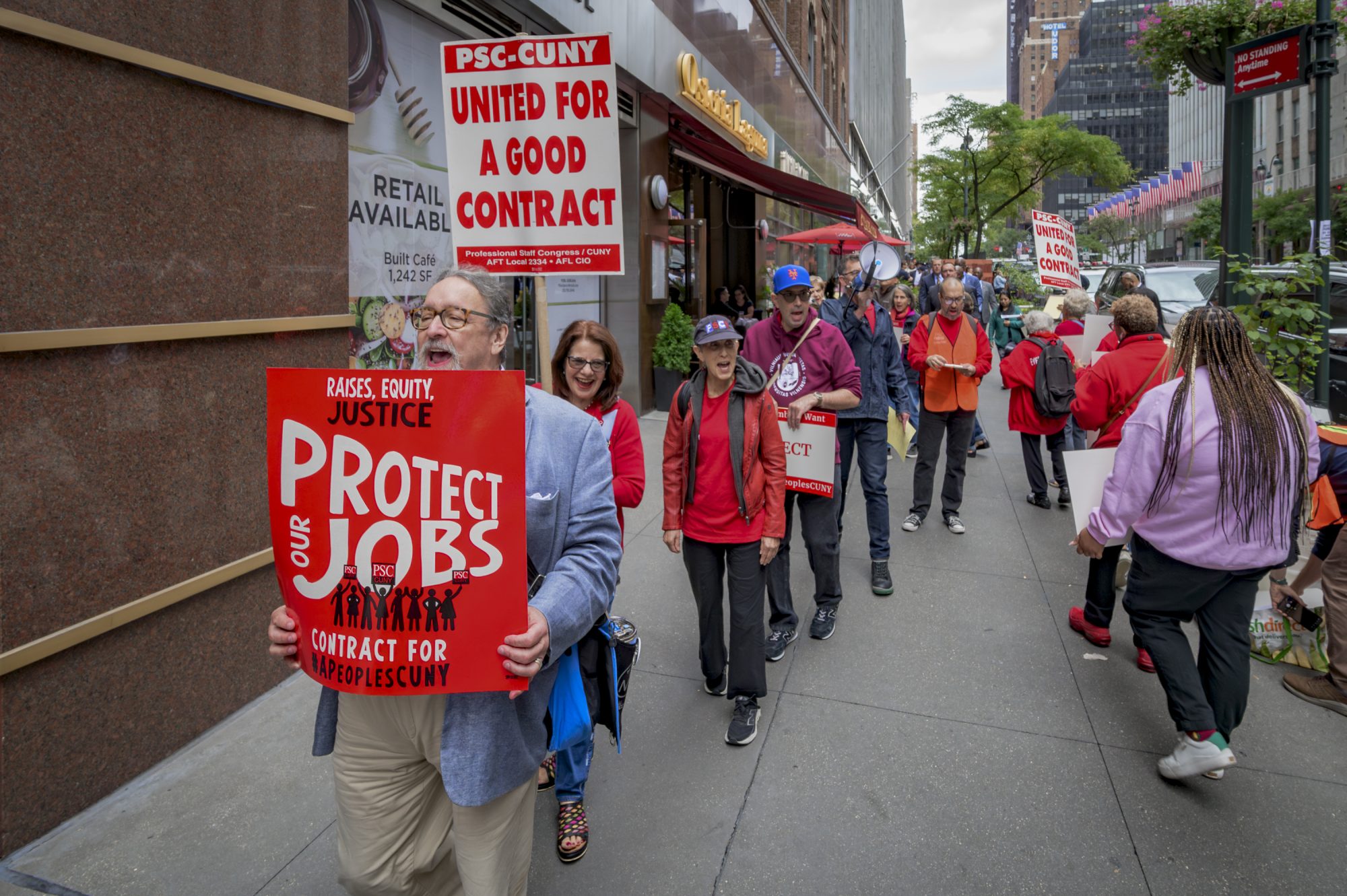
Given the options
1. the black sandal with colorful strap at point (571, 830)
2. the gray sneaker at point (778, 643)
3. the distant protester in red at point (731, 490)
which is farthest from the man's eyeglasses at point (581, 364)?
the gray sneaker at point (778, 643)

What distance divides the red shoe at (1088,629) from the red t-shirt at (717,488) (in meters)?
2.22

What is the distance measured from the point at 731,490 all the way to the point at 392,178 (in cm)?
396

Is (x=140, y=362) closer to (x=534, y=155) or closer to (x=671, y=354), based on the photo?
(x=534, y=155)

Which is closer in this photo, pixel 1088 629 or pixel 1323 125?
pixel 1088 629

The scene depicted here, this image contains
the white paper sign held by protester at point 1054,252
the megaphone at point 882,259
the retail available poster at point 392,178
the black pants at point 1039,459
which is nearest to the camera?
the retail available poster at point 392,178

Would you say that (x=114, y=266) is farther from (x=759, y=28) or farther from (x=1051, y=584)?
(x=759, y=28)

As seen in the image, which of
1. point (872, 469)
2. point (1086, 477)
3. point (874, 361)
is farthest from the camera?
point (874, 361)

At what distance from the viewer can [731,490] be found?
3.95 m

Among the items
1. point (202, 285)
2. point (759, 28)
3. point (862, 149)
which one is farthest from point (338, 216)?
point (862, 149)

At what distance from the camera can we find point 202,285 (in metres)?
3.85

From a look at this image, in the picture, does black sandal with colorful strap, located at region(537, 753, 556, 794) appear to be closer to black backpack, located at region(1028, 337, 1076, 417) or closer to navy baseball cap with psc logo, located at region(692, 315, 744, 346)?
navy baseball cap with psc logo, located at region(692, 315, 744, 346)

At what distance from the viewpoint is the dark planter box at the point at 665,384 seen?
11.8 m

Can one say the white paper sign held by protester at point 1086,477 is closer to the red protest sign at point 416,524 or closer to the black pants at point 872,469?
the black pants at point 872,469

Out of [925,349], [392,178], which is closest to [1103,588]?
[925,349]
